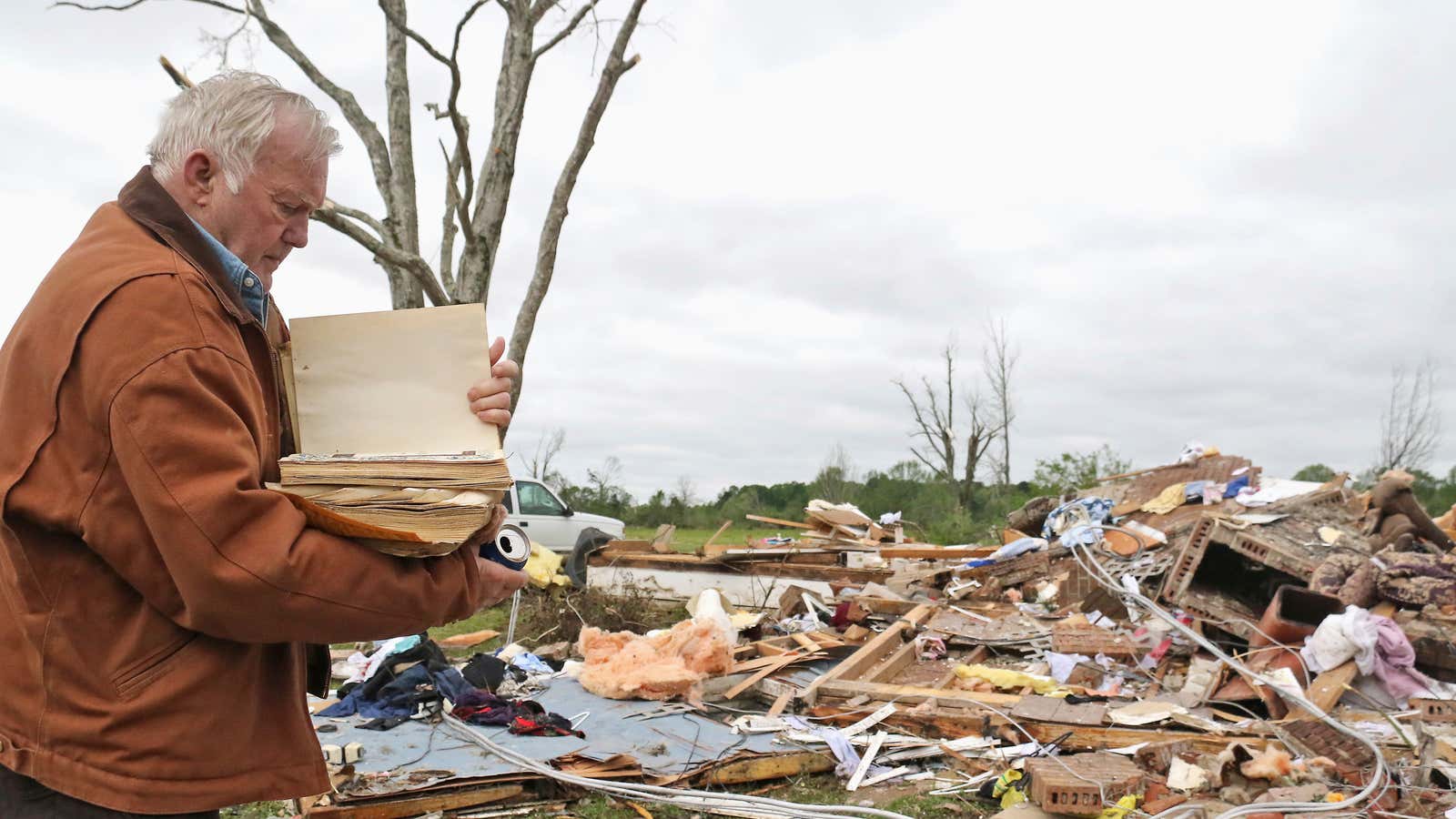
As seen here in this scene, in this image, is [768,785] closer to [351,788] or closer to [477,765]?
[477,765]

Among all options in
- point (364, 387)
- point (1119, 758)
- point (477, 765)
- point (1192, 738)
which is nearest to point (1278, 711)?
point (1192, 738)

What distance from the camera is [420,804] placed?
481 centimetres

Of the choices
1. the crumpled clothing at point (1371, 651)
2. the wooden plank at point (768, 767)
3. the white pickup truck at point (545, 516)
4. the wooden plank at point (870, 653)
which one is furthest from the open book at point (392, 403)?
the white pickup truck at point (545, 516)

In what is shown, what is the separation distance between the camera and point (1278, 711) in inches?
254

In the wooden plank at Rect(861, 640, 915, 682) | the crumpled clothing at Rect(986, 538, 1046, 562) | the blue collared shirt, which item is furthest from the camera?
the crumpled clothing at Rect(986, 538, 1046, 562)

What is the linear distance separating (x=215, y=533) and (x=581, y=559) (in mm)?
11272

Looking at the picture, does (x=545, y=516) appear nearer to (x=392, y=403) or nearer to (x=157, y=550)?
(x=392, y=403)

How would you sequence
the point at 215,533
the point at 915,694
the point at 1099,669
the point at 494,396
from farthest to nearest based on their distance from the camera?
1. the point at 1099,669
2. the point at 915,694
3. the point at 494,396
4. the point at 215,533

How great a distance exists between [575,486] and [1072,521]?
20.6 metres

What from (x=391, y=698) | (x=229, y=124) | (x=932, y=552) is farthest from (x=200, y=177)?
(x=932, y=552)

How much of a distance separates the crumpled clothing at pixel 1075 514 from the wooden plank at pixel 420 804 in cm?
828

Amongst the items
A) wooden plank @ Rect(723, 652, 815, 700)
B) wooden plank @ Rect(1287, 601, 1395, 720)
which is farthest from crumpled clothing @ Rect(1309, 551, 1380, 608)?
wooden plank @ Rect(723, 652, 815, 700)

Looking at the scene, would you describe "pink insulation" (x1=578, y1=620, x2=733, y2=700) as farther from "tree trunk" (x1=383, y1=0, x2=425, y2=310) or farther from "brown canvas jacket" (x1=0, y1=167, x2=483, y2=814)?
"brown canvas jacket" (x1=0, y1=167, x2=483, y2=814)

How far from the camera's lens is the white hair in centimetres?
179
